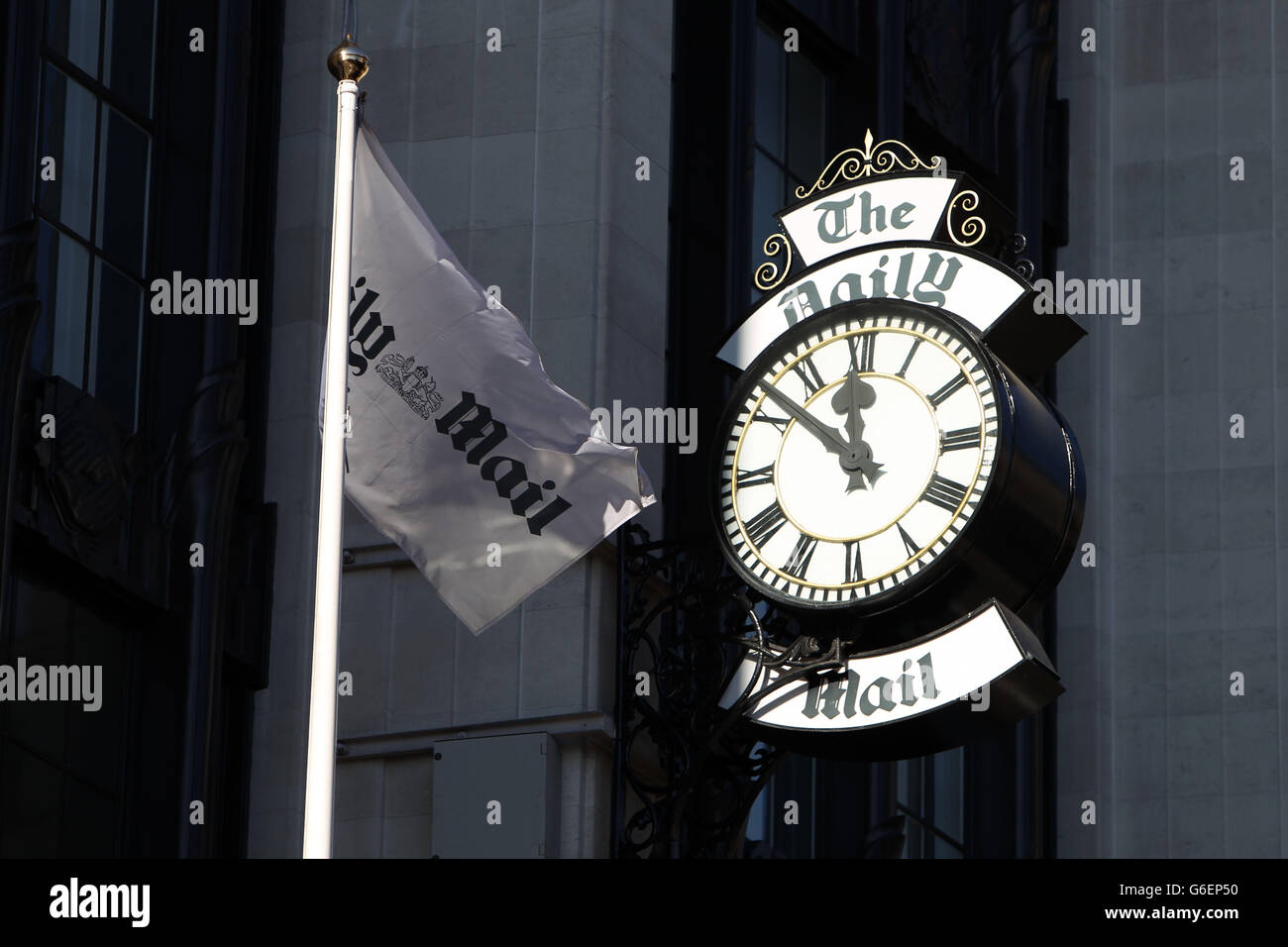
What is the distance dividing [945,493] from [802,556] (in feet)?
2.85

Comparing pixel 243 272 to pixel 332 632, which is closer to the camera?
pixel 332 632

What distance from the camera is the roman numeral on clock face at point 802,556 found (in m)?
15.1

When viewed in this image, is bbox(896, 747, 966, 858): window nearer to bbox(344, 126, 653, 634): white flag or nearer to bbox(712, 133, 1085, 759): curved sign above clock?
bbox(712, 133, 1085, 759): curved sign above clock

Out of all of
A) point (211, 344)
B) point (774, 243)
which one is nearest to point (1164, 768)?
point (774, 243)

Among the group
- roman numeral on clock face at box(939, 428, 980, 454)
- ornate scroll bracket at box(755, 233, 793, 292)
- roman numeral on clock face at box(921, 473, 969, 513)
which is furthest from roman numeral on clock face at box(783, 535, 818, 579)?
ornate scroll bracket at box(755, 233, 793, 292)

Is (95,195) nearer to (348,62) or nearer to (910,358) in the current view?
(348,62)

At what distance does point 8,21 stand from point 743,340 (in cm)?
Result: 443

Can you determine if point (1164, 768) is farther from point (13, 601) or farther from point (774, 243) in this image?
point (13, 601)

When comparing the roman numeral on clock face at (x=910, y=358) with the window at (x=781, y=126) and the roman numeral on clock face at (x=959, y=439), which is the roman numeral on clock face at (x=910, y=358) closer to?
the roman numeral on clock face at (x=959, y=439)

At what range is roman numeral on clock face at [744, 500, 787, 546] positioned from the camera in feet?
50.3

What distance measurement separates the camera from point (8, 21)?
14.5 metres

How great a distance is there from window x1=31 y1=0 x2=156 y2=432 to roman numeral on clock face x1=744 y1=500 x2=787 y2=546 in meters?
3.50

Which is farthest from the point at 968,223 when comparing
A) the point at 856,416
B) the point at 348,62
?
the point at 348,62

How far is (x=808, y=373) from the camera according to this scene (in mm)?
15578
